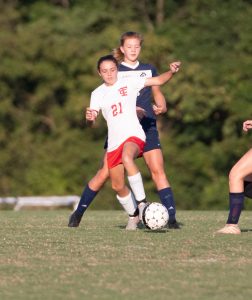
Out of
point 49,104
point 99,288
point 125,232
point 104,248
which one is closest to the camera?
point 99,288

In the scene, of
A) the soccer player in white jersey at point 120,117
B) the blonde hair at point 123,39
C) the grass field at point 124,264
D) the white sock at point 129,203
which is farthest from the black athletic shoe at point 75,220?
the blonde hair at point 123,39

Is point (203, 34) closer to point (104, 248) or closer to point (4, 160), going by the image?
point (4, 160)

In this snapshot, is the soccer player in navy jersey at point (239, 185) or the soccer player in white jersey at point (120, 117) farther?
the soccer player in white jersey at point (120, 117)

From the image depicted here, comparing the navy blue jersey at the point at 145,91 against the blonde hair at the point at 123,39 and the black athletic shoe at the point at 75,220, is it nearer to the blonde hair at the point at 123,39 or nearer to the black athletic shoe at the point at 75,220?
the blonde hair at the point at 123,39

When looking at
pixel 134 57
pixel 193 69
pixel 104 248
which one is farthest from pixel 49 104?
pixel 104 248

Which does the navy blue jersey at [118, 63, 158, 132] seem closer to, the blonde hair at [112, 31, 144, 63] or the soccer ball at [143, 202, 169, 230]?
the blonde hair at [112, 31, 144, 63]

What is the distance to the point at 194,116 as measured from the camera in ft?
116

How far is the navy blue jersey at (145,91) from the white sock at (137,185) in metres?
0.77

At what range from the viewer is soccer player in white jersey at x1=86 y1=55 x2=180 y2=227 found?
38.7 feet

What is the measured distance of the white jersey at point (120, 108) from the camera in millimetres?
11828

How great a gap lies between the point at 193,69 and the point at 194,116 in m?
1.48

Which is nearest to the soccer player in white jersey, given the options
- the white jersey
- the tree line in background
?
the white jersey

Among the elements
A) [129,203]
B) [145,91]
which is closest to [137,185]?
[129,203]

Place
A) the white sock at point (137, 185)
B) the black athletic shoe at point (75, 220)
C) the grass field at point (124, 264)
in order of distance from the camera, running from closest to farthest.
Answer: the grass field at point (124, 264)
the white sock at point (137, 185)
the black athletic shoe at point (75, 220)
